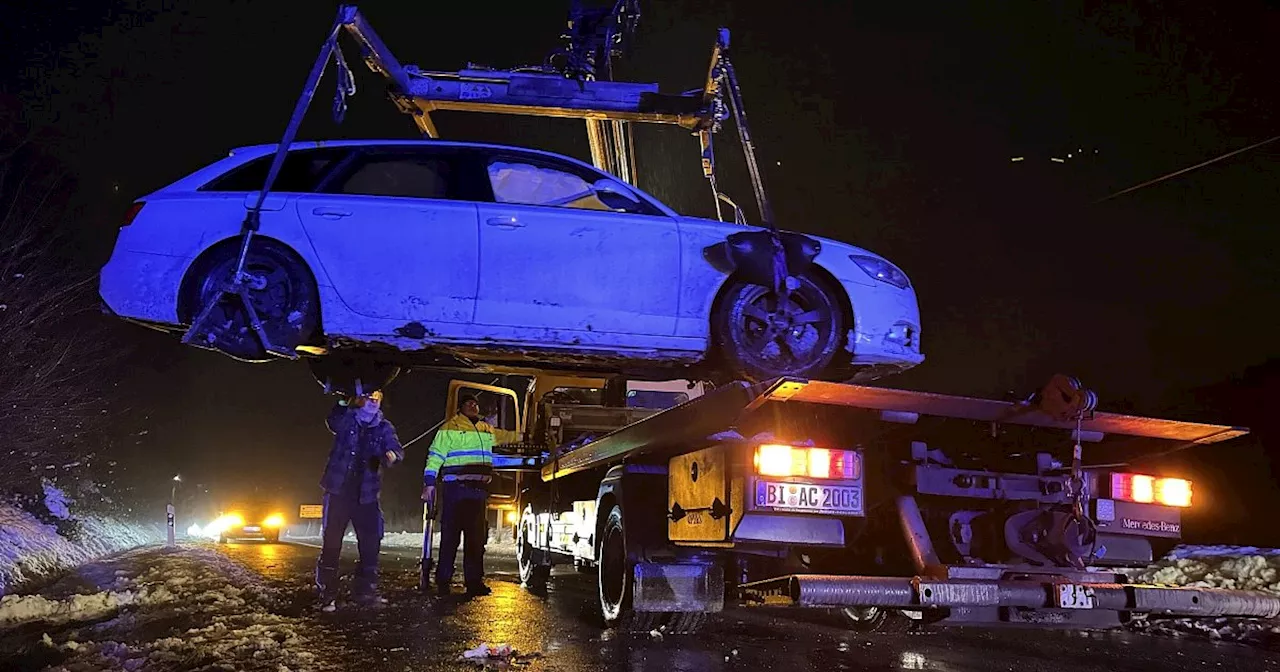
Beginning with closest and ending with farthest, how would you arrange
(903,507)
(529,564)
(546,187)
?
(903,507) → (546,187) → (529,564)

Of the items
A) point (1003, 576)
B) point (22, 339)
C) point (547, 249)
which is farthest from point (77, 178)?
point (1003, 576)

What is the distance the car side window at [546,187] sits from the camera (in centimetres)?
571

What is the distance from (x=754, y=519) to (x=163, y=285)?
3.70 meters

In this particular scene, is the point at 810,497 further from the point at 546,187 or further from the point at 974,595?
the point at 546,187

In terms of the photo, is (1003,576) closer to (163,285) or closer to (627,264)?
(627,264)

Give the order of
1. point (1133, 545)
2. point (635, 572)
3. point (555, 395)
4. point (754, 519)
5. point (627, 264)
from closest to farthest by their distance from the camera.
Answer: point (754, 519)
point (1133, 545)
point (635, 572)
point (627, 264)
point (555, 395)

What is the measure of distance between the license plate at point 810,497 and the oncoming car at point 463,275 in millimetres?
1546

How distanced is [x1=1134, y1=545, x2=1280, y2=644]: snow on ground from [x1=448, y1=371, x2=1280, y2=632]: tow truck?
72.5 inches

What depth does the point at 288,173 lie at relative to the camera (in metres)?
5.63

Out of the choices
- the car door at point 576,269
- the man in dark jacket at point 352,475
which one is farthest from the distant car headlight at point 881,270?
the man in dark jacket at point 352,475

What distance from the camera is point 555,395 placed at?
9.23m

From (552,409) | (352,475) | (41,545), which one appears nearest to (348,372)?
(352,475)

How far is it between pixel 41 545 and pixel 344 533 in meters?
5.01

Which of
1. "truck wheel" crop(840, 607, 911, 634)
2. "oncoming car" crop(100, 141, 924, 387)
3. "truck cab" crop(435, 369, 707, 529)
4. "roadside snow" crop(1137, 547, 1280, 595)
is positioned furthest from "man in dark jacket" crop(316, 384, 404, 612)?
"roadside snow" crop(1137, 547, 1280, 595)
